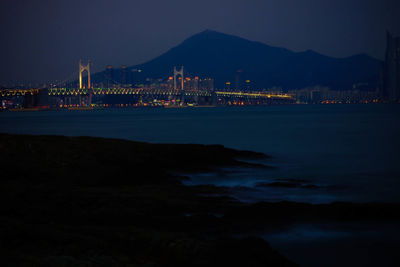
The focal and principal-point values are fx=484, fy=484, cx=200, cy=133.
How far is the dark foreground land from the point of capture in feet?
14.5

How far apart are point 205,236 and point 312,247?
4.16 ft

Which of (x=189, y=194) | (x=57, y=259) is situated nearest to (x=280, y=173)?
(x=189, y=194)

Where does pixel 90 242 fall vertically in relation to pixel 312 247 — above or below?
above

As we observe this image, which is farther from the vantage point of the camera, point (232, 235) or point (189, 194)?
point (189, 194)

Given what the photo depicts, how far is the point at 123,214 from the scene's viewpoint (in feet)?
20.4

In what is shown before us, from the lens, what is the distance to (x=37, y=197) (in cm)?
700

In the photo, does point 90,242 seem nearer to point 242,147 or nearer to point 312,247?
point 312,247

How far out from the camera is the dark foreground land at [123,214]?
4430 millimetres

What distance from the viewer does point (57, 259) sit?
13.4ft

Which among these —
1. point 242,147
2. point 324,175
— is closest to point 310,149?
point 242,147

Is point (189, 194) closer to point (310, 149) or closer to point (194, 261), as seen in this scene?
point (194, 261)

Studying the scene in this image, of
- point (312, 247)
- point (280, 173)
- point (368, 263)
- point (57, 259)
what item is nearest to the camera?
point (57, 259)

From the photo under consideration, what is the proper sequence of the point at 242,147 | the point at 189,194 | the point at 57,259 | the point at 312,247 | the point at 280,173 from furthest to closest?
1. the point at 242,147
2. the point at 280,173
3. the point at 189,194
4. the point at 312,247
5. the point at 57,259

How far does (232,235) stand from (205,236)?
0.36 m
